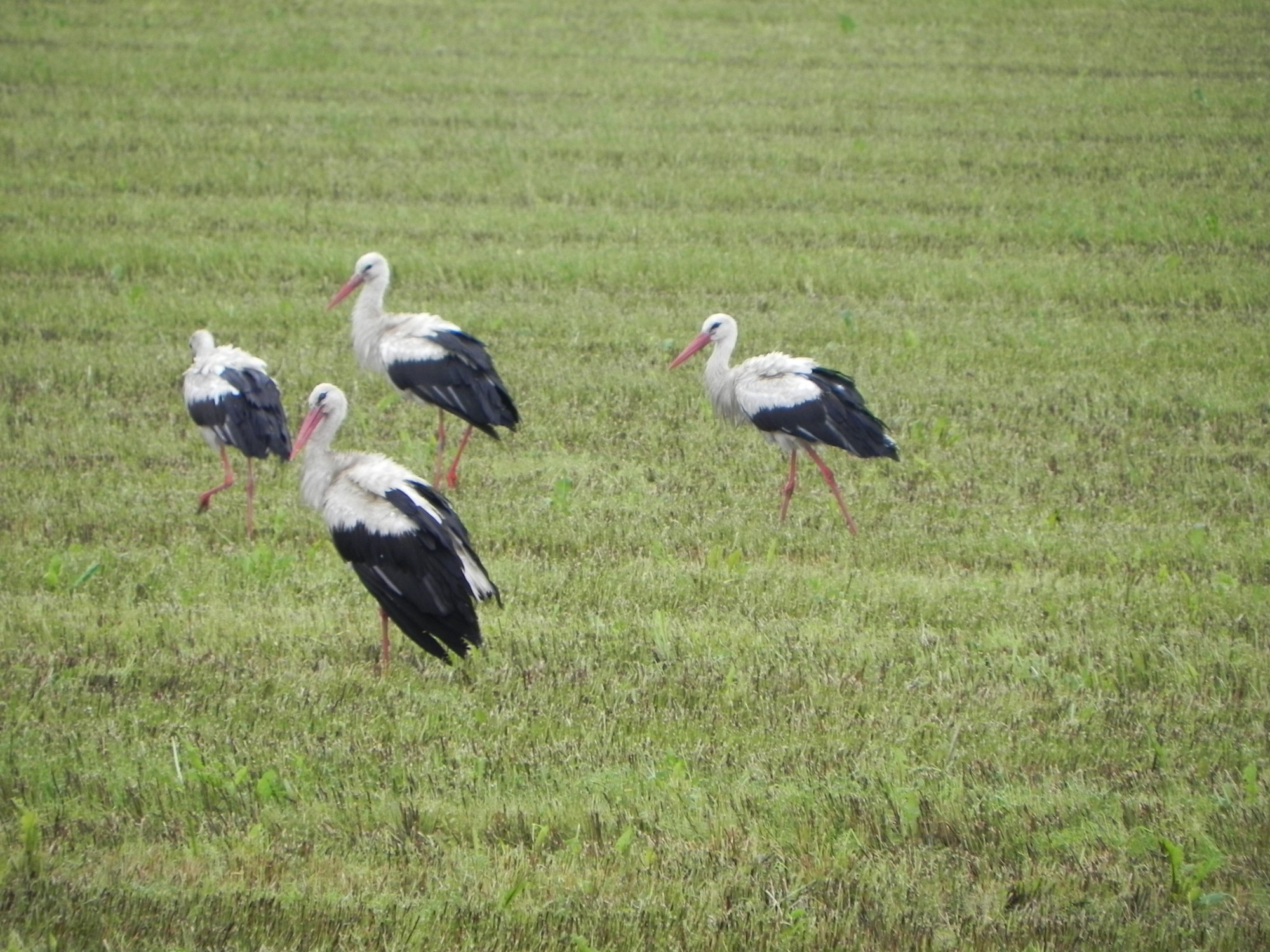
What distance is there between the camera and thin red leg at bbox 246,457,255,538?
27.1 feet

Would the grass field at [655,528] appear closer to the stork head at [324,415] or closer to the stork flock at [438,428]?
the stork flock at [438,428]

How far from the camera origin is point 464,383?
9.35m

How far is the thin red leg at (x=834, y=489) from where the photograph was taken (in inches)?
332

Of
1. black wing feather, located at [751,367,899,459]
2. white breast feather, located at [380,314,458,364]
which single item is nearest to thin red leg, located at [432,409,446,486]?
white breast feather, located at [380,314,458,364]

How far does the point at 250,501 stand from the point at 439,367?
5.50ft

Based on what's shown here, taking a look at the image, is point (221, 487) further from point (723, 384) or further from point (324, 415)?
point (723, 384)

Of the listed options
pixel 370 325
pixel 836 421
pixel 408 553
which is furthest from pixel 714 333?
pixel 408 553

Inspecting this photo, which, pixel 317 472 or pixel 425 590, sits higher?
pixel 317 472

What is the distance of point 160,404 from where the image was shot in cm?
1030

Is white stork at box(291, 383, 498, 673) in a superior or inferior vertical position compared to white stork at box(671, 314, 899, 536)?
inferior

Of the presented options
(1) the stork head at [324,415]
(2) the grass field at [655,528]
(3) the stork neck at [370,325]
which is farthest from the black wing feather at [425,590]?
(3) the stork neck at [370,325]

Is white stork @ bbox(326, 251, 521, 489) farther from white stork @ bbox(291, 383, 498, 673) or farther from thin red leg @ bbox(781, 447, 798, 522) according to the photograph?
white stork @ bbox(291, 383, 498, 673)

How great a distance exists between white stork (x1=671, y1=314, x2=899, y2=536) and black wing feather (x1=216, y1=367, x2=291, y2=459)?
2.78 metres

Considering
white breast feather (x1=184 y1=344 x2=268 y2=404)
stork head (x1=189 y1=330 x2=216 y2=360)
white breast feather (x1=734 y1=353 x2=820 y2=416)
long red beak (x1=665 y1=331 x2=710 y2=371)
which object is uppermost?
long red beak (x1=665 y1=331 x2=710 y2=371)
